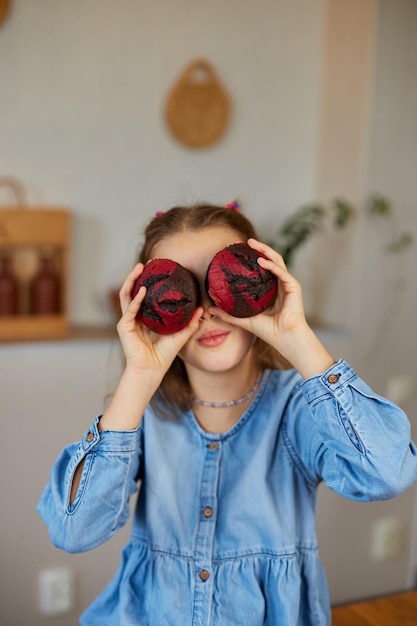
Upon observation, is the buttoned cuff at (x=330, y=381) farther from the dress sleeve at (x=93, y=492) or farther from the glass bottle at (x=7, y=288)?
the glass bottle at (x=7, y=288)

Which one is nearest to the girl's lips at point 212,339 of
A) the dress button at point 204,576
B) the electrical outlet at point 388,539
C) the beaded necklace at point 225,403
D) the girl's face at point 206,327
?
the girl's face at point 206,327

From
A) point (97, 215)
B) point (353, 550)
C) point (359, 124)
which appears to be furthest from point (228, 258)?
point (353, 550)

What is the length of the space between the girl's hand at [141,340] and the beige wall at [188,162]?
1026 millimetres

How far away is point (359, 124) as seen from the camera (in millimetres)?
2338

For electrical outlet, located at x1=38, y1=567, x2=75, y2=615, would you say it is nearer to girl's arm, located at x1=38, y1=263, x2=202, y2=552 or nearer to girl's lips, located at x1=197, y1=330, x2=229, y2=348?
girl's arm, located at x1=38, y1=263, x2=202, y2=552

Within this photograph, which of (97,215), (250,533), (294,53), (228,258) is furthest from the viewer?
(294,53)

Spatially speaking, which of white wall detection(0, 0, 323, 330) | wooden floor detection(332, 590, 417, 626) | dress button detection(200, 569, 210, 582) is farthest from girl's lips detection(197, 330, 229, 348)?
white wall detection(0, 0, 323, 330)

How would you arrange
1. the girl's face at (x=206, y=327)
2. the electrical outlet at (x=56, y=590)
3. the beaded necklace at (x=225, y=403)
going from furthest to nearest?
the electrical outlet at (x=56, y=590) < the beaded necklace at (x=225, y=403) < the girl's face at (x=206, y=327)

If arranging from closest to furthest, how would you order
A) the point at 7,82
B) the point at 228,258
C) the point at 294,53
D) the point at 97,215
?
the point at 228,258 → the point at 7,82 → the point at 97,215 → the point at 294,53

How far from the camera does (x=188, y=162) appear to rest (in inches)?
93.1

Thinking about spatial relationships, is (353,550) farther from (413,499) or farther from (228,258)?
(228,258)

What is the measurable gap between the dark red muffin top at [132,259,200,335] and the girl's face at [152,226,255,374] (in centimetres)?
5

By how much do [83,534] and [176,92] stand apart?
162 cm

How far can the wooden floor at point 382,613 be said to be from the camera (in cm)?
121
